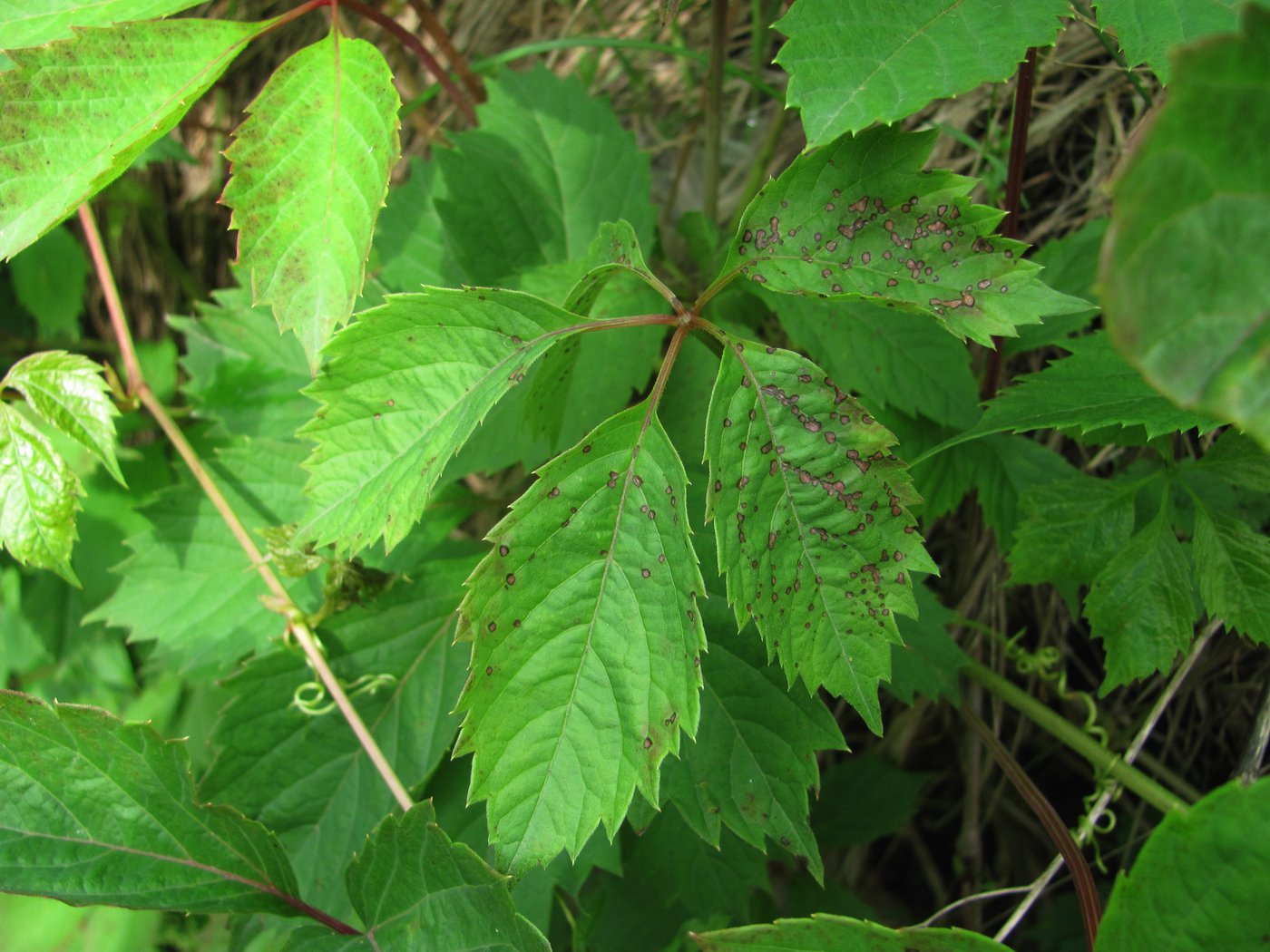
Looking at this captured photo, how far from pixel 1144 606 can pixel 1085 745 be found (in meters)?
0.30

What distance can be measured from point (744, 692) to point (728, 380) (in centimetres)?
42

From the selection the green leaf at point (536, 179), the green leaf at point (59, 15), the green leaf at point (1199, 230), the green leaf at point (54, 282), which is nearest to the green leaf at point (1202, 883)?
the green leaf at point (1199, 230)

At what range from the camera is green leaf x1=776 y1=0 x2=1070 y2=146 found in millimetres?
797

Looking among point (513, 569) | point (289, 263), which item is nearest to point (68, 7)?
point (289, 263)

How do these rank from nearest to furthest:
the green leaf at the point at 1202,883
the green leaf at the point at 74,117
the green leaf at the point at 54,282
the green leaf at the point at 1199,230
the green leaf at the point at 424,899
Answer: the green leaf at the point at 1199,230 → the green leaf at the point at 1202,883 → the green leaf at the point at 424,899 → the green leaf at the point at 74,117 → the green leaf at the point at 54,282

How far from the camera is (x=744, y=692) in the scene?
1.12 meters

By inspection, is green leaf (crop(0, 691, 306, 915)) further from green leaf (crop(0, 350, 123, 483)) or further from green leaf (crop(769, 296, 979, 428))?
green leaf (crop(769, 296, 979, 428))

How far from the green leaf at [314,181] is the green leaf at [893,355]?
23.1 inches

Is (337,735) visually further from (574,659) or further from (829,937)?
(829,937)

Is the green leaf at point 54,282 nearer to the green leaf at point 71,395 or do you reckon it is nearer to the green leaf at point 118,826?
the green leaf at point 71,395

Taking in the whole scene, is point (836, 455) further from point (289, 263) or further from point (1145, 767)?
point (1145, 767)

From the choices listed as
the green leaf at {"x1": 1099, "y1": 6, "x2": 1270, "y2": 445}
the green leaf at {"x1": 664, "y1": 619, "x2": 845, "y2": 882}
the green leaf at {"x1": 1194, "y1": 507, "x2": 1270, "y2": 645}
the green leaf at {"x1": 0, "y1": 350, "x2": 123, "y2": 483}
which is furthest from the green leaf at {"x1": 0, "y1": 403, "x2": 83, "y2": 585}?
the green leaf at {"x1": 1194, "y1": 507, "x2": 1270, "y2": 645}

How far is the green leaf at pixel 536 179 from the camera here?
1.51 meters

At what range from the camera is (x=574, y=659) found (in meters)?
0.88
